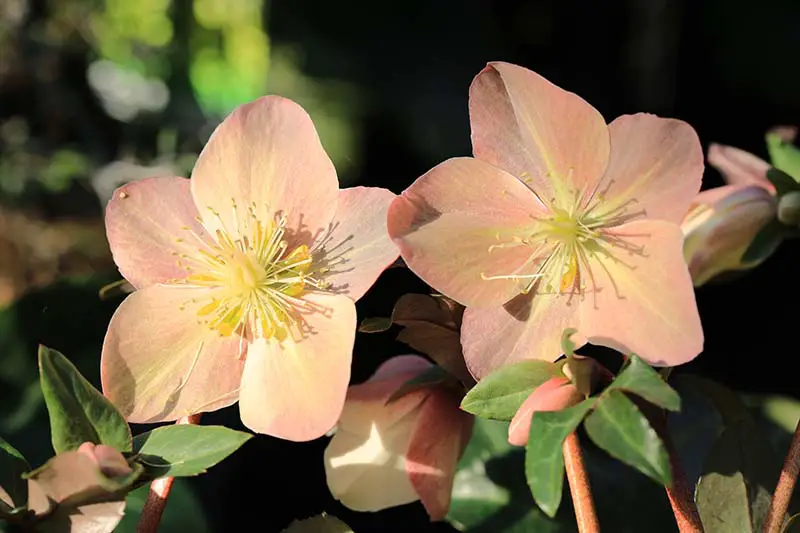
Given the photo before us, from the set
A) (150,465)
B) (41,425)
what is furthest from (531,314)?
(41,425)

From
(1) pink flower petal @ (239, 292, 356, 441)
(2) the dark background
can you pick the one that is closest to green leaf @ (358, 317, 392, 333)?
(1) pink flower petal @ (239, 292, 356, 441)

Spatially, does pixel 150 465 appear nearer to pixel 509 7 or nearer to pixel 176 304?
pixel 176 304

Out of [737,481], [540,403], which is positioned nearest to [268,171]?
[540,403]

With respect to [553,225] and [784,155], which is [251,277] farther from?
[784,155]

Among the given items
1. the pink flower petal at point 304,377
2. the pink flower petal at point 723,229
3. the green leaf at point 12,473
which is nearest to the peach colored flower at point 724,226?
the pink flower petal at point 723,229

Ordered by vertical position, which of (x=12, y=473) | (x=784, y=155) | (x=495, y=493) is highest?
(x=784, y=155)

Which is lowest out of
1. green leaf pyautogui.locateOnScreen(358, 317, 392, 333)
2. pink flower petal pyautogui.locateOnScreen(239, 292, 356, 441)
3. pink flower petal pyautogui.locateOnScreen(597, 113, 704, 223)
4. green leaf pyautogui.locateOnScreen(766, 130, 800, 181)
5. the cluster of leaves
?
the cluster of leaves

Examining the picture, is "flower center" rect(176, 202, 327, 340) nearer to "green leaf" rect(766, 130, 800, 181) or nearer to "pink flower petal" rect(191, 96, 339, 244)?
"pink flower petal" rect(191, 96, 339, 244)
